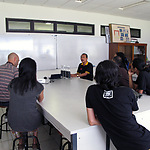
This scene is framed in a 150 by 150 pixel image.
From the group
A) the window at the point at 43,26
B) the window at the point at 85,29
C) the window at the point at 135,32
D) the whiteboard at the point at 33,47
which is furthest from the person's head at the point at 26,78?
the window at the point at 135,32

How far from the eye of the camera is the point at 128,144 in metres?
1.22

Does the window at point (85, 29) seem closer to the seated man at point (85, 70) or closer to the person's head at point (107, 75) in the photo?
the seated man at point (85, 70)

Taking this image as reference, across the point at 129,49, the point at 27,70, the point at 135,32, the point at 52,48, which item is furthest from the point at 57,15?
the point at 27,70

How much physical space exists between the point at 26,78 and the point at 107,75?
0.87 m

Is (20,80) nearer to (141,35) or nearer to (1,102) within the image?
(1,102)

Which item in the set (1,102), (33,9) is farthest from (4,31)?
(1,102)

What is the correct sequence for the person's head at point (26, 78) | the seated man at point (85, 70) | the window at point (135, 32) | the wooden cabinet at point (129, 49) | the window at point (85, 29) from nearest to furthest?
the person's head at point (26, 78) → the seated man at point (85, 70) → the window at point (85, 29) → the wooden cabinet at point (129, 49) → the window at point (135, 32)

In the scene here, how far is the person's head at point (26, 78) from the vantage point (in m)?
1.65

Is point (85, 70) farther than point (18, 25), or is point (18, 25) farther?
point (18, 25)

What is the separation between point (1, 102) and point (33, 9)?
3.06 metres

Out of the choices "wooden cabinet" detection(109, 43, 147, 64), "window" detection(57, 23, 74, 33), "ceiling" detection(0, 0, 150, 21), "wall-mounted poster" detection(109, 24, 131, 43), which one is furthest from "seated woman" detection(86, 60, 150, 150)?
"wall-mounted poster" detection(109, 24, 131, 43)

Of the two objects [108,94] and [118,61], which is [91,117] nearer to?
[108,94]

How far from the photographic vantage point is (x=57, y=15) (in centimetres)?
481

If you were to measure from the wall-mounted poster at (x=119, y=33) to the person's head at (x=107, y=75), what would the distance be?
15.0ft
